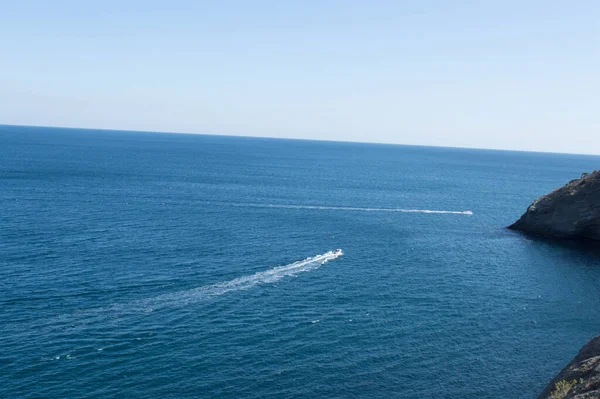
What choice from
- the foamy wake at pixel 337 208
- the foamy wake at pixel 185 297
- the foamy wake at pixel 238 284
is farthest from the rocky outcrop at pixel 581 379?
the foamy wake at pixel 337 208

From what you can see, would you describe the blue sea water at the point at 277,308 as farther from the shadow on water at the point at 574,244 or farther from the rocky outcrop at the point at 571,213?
the rocky outcrop at the point at 571,213

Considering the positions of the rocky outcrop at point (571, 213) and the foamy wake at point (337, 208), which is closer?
the rocky outcrop at point (571, 213)

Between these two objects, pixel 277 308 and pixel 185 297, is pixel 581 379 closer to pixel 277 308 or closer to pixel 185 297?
pixel 277 308

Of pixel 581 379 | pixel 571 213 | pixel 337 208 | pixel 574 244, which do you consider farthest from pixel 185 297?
pixel 571 213

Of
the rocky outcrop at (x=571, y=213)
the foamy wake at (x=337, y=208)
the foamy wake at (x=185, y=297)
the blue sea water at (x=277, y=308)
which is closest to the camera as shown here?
the blue sea water at (x=277, y=308)

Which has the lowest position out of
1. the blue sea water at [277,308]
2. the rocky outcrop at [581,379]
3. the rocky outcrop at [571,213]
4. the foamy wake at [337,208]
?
the blue sea water at [277,308]

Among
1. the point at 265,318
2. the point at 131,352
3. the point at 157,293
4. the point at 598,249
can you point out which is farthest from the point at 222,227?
the point at 598,249

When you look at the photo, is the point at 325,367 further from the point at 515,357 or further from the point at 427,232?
the point at 427,232
